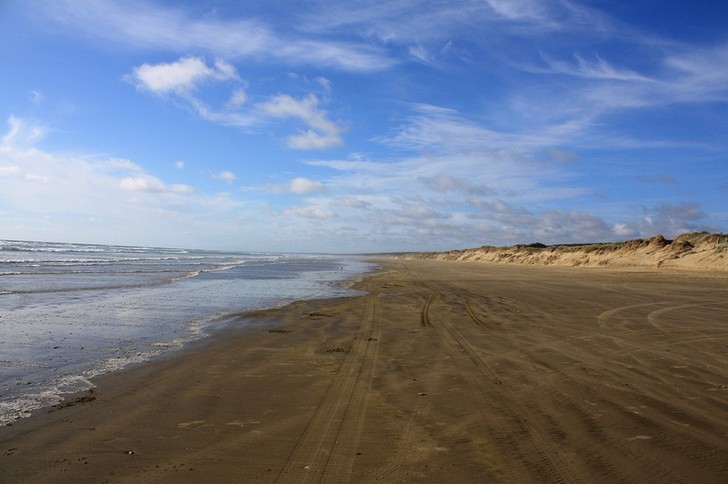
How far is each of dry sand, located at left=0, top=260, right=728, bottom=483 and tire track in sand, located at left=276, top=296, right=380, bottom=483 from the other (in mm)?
18

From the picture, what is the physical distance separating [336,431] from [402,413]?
0.89 m

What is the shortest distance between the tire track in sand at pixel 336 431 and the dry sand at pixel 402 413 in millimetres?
18

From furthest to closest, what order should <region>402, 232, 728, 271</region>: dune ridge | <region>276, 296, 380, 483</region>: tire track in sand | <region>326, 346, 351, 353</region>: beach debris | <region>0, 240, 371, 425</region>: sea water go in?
<region>402, 232, 728, 271</region>: dune ridge → <region>326, 346, 351, 353</region>: beach debris → <region>0, 240, 371, 425</region>: sea water → <region>276, 296, 380, 483</region>: tire track in sand

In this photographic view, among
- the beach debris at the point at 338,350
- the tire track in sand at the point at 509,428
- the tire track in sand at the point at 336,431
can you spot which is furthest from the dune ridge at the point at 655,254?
the tire track in sand at the point at 336,431

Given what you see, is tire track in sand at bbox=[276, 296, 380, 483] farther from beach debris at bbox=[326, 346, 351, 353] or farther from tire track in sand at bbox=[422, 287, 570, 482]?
tire track in sand at bbox=[422, 287, 570, 482]

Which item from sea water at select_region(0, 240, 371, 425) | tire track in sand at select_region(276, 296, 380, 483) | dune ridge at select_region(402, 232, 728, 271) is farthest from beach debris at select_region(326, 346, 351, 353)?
dune ridge at select_region(402, 232, 728, 271)

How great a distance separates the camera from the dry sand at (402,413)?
12.6 feet

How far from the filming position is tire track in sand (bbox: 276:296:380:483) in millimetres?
3764

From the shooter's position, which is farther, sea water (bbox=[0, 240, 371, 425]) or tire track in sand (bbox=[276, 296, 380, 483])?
sea water (bbox=[0, 240, 371, 425])

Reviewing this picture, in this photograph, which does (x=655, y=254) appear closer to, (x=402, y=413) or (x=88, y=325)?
(x=402, y=413)

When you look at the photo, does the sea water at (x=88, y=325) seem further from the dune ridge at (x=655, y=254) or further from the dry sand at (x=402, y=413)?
the dune ridge at (x=655, y=254)

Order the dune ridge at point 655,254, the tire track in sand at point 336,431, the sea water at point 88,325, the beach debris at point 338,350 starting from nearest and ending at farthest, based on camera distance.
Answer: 1. the tire track in sand at point 336,431
2. the sea water at point 88,325
3. the beach debris at point 338,350
4. the dune ridge at point 655,254

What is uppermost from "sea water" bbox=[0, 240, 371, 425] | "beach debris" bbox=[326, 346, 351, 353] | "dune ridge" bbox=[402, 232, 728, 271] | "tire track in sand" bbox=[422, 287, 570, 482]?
"dune ridge" bbox=[402, 232, 728, 271]

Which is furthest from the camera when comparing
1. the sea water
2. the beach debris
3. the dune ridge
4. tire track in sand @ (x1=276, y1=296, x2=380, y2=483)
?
the dune ridge
